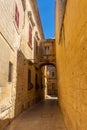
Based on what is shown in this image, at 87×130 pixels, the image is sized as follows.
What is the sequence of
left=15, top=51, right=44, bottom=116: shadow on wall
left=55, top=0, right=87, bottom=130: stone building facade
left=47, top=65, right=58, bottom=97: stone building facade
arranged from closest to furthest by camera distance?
left=55, top=0, right=87, bottom=130: stone building facade
left=15, top=51, right=44, bottom=116: shadow on wall
left=47, top=65, right=58, bottom=97: stone building facade

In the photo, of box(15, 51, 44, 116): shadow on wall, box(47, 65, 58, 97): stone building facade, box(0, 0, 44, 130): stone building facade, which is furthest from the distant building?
box(15, 51, 44, 116): shadow on wall

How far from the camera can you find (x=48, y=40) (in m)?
24.9

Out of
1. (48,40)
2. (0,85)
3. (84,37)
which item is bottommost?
(0,85)

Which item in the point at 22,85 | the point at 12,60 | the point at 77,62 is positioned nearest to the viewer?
the point at 77,62

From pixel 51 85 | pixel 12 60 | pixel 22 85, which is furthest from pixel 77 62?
pixel 51 85

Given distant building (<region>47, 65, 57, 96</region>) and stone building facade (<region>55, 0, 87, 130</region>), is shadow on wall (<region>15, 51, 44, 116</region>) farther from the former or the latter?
distant building (<region>47, 65, 57, 96</region>)

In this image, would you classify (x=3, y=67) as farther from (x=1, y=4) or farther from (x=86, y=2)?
(x=86, y=2)

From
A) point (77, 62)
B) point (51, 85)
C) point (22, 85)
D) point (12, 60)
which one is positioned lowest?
point (22, 85)

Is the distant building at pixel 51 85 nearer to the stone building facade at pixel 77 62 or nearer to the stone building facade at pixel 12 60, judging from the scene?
the stone building facade at pixel 12 60

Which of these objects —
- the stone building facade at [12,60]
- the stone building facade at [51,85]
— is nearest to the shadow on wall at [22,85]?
the stone building facade at [12,60]

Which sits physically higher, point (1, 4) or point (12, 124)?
point (1, 4)

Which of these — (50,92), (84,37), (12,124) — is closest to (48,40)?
(50,92)

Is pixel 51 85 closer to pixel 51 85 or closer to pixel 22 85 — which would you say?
pixel 51 85

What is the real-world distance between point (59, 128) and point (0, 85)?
9.37 feet
